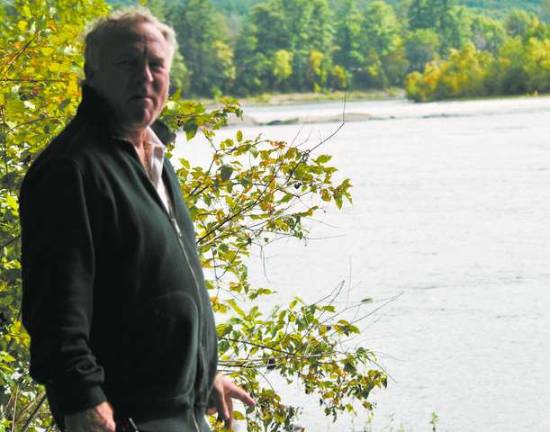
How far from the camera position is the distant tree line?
65.5 meters

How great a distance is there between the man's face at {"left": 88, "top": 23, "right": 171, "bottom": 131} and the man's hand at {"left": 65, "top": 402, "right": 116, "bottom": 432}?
1.43 feet

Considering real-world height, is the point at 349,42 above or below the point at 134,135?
below

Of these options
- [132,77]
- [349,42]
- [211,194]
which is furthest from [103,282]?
[349,42]

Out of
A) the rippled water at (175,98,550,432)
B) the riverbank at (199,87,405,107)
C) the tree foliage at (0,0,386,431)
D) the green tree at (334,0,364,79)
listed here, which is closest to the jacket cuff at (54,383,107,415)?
the tree foliage at (0,0,386,431)

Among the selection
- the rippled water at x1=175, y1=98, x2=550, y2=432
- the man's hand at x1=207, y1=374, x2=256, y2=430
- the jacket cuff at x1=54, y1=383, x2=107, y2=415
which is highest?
the jacket cuff at x1=54, y1=383, x2=107, y2=415

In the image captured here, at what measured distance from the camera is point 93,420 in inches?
67.1

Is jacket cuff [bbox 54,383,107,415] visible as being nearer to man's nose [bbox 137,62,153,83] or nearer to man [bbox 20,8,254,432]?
man [bbox 20,8,254,432]

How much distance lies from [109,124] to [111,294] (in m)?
0.26

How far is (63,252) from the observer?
1709 millimetres

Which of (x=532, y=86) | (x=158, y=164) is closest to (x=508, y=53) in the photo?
(x=532, y=86)

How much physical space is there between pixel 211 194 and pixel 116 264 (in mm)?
1912

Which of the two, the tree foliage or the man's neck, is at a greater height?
the man's neck

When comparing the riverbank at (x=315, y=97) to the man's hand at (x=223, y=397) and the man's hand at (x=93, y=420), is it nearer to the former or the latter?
the man's hand at (x=223, y=397)

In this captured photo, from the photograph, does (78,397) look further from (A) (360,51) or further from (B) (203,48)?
(A) (360,51)
